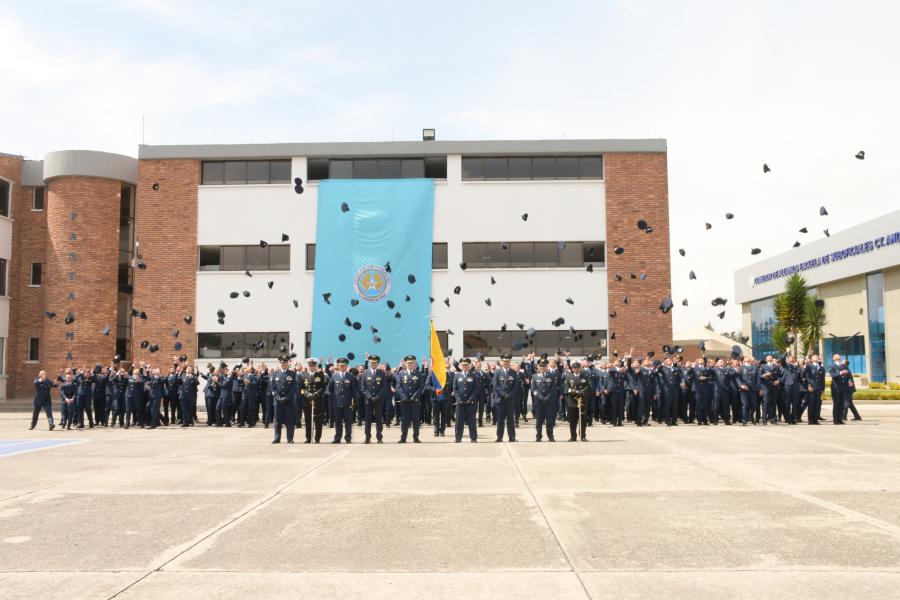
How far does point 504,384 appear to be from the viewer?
17219mm

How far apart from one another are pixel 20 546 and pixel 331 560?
2.83m

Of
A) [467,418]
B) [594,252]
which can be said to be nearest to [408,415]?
[467,418]

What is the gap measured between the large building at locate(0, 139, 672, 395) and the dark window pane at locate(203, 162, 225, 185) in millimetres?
63

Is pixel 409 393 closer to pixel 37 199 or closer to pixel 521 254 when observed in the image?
pixel 521 254

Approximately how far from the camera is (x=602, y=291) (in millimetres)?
33625

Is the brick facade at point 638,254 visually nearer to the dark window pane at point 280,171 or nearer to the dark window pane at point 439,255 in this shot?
the dark window pane at point 439,255

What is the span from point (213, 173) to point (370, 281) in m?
8.99

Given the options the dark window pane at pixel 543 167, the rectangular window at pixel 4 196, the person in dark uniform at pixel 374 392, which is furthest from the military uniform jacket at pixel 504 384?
the rectangular window at pixel 4 196

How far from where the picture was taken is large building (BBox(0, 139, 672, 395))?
33.5 metres

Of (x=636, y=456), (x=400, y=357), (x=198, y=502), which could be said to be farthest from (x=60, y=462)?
(x=400, y=357)

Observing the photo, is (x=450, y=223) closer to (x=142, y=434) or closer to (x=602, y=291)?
(x=602, y=291)

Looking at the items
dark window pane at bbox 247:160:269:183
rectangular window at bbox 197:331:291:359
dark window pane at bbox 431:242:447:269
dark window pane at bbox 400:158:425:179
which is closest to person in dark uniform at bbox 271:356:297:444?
rectangular window at bbox 197:331:291:359

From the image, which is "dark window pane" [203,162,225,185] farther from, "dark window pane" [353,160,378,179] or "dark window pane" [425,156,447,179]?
"dark window pane" [425,156,447,179]

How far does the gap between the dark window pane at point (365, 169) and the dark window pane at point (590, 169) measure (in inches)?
359
